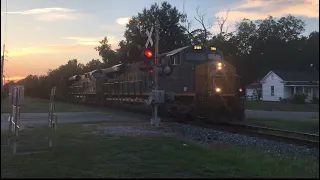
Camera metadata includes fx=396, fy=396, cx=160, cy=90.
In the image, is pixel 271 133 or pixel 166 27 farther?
pixel 166 27

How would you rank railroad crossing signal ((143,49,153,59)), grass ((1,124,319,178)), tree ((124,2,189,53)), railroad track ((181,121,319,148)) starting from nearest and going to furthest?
grass ((1,124,319,178)) → railroad track ((181,121,319,148)) → railroad crossing signal ((143,49,153,59)) → tree ((124,2,189,53))

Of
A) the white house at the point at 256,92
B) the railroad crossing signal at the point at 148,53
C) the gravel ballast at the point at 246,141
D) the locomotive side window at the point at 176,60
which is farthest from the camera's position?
the locomotive side window at the point at 176,60

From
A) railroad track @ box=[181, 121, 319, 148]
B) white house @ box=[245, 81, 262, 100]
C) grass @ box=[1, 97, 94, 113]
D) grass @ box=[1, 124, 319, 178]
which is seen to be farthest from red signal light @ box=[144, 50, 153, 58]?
grass @ box=[1, 124, 319, 178]

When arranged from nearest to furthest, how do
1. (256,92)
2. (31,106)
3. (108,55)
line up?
(31,106) < (256,92) < (108,55)

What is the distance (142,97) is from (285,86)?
53.4 feet

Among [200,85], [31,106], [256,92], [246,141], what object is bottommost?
[246,141]

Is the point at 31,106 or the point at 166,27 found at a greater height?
the point at 166,27

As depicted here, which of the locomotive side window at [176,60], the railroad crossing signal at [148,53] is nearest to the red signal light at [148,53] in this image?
the railroad crossing signal at [148,53]

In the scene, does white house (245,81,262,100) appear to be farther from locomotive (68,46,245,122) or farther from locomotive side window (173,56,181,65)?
locomotive side window (173,56,181,65)

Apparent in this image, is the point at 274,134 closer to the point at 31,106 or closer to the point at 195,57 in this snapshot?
the point at 195,57

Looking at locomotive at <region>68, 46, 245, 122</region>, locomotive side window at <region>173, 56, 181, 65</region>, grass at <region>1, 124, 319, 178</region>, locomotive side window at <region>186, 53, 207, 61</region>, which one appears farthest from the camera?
locomotive side window at <region>173, 56, 181, 65</region>

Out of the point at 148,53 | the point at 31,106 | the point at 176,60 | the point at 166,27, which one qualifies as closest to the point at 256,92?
the point at 176,60

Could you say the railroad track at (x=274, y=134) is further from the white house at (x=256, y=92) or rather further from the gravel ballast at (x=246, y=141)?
the white house at (x=256, y=92)

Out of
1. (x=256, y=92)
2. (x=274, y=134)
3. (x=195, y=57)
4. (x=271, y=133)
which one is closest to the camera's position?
(x=274, y=134)
